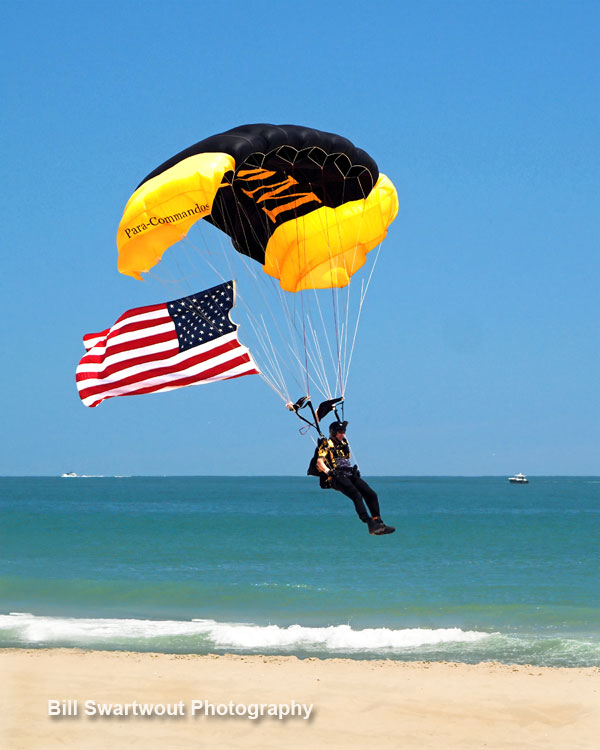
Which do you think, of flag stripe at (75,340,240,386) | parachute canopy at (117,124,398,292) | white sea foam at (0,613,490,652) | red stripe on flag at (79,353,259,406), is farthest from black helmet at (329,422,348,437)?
white sea foam at (0,613,490,652)

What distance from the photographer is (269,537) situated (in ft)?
158

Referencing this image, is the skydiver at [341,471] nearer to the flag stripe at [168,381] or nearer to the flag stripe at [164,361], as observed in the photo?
the flag stripe at [168,381]

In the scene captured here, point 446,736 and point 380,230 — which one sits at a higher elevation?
point 380,230

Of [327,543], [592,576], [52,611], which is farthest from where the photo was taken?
[327,543]

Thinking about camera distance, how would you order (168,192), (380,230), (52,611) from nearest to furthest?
(168,192) → (380,230) → (52,611)

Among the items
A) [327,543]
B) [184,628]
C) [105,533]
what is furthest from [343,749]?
[105,533]

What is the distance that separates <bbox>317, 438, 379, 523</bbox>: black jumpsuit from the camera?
10852mm

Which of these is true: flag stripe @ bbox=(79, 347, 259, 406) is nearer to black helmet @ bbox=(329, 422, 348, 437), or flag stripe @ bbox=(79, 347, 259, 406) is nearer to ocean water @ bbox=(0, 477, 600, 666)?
black helmet @ bbox=(329, 422, 348, 437)

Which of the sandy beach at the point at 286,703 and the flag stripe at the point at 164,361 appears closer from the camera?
the sandy beach at the point at 286,703

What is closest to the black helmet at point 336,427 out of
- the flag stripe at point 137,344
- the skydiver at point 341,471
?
the skydiver at point 341,471

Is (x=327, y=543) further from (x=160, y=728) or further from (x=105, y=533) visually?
(x=160, y=728)

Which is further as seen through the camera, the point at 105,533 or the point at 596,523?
the point at 596,523

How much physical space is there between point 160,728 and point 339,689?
3229 millimetres

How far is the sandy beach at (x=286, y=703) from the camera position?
11688 mm
